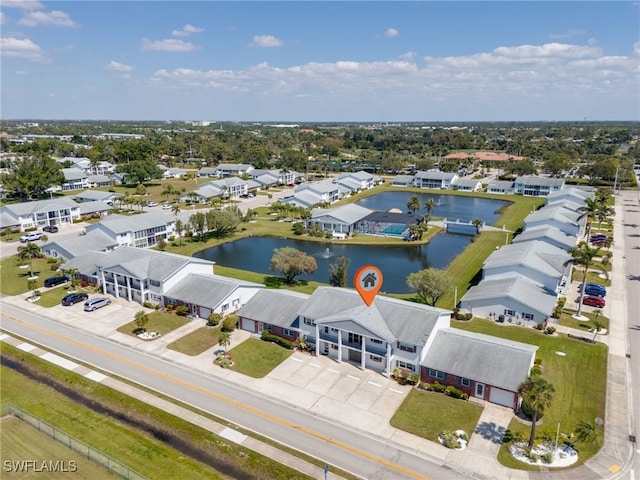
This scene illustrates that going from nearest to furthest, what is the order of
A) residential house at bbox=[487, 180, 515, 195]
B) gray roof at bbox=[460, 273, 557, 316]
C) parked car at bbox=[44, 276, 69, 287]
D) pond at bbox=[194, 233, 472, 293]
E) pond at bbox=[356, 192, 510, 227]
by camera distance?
gray roof at bbox=[460, 273, 557, 316]
parked car at bbox=[44, 276, 69, 287]
pond at bbox=[194, 233, 472, 293]
pond at bbox=[356, 192, 510, 227]
residential house at bbox=[487, 180, 515, 195]

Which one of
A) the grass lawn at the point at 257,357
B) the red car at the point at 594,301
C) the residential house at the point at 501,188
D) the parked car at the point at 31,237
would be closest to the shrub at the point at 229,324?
the grass lawn at the point at 257,357

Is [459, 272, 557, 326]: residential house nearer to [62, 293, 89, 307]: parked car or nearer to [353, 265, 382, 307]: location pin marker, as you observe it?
[353, 265, 382, 307]: location pin marker

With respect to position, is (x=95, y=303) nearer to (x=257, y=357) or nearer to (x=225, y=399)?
(x=257, y=357)

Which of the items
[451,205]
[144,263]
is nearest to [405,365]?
[144,263]

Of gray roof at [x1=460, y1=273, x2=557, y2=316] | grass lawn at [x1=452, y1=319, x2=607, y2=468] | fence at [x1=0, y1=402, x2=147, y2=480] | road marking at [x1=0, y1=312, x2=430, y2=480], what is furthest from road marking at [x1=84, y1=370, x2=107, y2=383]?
gray roof at [x1=460, y1=273, x2=557, y2=316]

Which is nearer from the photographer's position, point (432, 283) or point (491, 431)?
point (491, 431)
